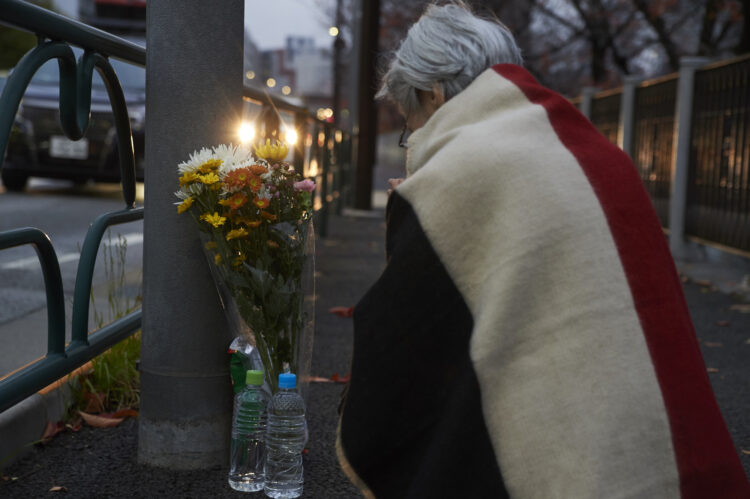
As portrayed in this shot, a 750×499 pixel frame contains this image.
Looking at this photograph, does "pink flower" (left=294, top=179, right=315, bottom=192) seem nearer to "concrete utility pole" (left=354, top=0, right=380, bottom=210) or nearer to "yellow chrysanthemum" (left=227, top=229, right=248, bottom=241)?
"yellow chrysanthemum" (left=227, top=229, right=248, bottom=241)

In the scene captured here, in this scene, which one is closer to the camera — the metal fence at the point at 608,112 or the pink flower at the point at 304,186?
the pink flower at the point at 304,186

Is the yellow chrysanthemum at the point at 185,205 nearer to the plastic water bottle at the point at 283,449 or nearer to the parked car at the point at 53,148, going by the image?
the plastic water bottle at the point at 283,449

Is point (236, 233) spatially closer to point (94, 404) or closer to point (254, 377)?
point (254, 377)

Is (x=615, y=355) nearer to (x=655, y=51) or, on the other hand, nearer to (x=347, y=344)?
(x=347, y=344)

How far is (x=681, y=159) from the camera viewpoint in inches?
395

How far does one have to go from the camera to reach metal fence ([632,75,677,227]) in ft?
35.1

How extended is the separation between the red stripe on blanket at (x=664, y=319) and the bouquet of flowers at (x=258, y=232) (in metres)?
1.09

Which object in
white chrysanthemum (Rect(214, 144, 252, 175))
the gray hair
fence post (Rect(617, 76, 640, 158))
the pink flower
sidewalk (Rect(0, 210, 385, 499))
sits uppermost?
fence post (Rect(617, 76, 640, 158))

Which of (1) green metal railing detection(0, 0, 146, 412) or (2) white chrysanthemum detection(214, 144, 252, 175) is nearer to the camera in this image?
(1) green metal railing detection(0, 0, 146, 412)

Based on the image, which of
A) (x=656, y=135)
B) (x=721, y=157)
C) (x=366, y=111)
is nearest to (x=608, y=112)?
(x=656, y=135)

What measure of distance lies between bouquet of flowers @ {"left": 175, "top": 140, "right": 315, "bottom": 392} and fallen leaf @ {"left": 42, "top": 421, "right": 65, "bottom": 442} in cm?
82

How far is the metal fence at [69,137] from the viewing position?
7.58ft

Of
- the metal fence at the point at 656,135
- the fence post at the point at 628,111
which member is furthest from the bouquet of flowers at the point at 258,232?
the fence post at the point at 628,111

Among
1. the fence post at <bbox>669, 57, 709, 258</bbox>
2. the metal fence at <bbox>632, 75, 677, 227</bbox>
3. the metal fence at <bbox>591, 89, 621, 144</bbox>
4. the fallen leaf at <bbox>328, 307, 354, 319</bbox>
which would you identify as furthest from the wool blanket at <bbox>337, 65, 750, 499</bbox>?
the metal fence at <bbox>591, 89, 621, 144</bbox>
